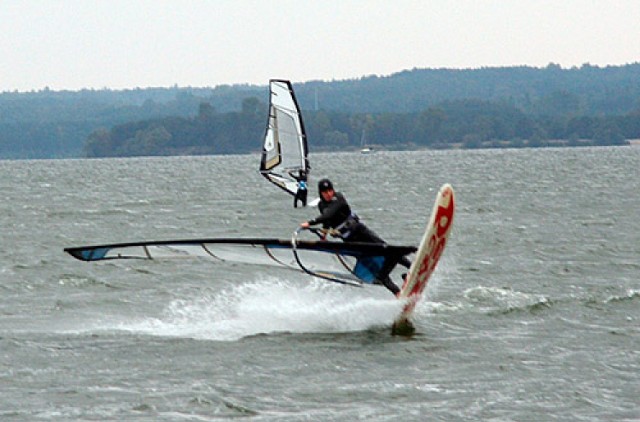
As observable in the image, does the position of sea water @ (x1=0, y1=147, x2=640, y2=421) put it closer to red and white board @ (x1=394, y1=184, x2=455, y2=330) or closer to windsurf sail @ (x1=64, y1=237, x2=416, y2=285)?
red and white board @ (x1=394, y1=184, x2=455, y2=330)

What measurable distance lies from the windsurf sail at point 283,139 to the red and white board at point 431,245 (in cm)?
242

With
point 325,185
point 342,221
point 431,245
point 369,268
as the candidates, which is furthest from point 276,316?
point 431,245

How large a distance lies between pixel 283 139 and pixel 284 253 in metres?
2.65

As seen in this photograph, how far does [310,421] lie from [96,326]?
221 inches

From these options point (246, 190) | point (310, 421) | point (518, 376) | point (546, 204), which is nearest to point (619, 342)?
point (518, 376)

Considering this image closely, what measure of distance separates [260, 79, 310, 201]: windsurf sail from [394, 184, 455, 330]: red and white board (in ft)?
7.96

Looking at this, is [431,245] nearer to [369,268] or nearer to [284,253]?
[369,268]

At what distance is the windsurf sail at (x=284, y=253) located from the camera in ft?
45.8

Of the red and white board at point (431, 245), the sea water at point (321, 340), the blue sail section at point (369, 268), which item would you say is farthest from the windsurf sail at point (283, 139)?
the red and white board at point (431, 245)

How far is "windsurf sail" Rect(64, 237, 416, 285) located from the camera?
1395 centimetres

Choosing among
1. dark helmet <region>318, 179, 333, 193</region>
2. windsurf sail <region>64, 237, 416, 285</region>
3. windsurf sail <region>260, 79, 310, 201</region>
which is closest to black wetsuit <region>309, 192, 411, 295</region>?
dark helmet <region>318, 179, 333, 193</region>

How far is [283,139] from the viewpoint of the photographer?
16.7 m

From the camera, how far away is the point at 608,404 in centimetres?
1134

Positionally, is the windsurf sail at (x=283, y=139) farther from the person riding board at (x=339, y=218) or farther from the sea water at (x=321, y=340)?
the person riding board at (x=339, y=218)
